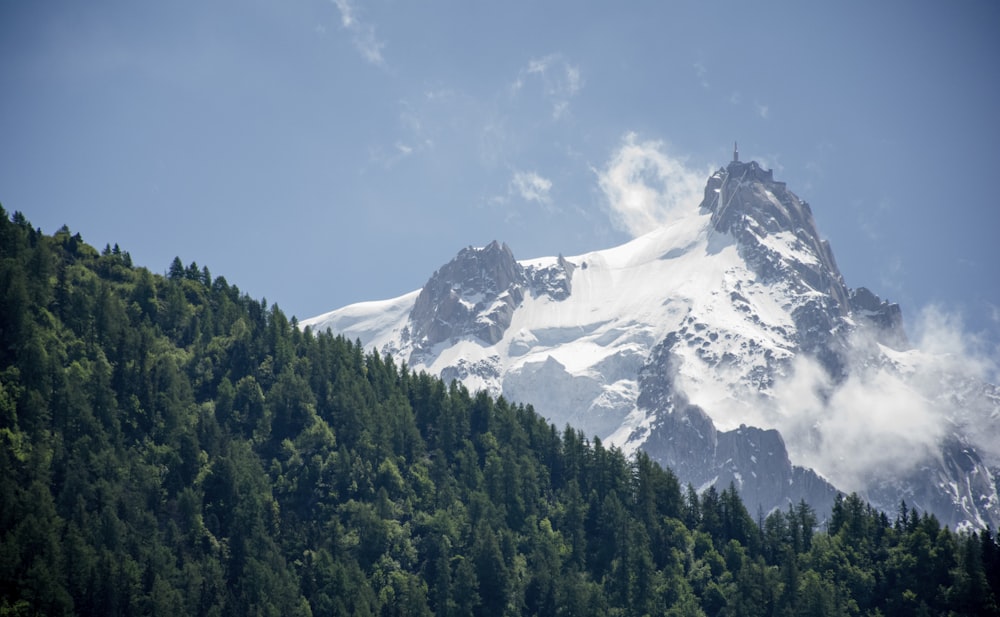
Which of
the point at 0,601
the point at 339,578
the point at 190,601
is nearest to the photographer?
the point at 0,601

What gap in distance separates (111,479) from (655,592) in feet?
235

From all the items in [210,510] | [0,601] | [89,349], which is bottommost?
[0,601]

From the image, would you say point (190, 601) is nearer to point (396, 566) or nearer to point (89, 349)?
point (396, 566)

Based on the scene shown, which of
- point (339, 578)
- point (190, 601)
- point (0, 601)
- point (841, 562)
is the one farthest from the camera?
point (841, 562)

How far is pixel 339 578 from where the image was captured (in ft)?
573

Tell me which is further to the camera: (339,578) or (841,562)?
(841,562)

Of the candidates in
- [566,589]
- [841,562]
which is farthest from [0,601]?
[841,562]

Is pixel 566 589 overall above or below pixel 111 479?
below

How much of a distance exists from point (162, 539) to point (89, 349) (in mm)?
36258

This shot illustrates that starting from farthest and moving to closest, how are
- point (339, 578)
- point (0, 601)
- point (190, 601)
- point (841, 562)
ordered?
point (841, 562) < point (339, 578) < point (190, 601) < point (0, 601)

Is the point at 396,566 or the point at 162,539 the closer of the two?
the point at 162,539

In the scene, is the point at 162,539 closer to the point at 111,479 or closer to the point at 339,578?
the point at 111,479

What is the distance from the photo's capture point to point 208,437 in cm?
19088

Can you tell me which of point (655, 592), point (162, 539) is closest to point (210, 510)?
point (162, 539)
